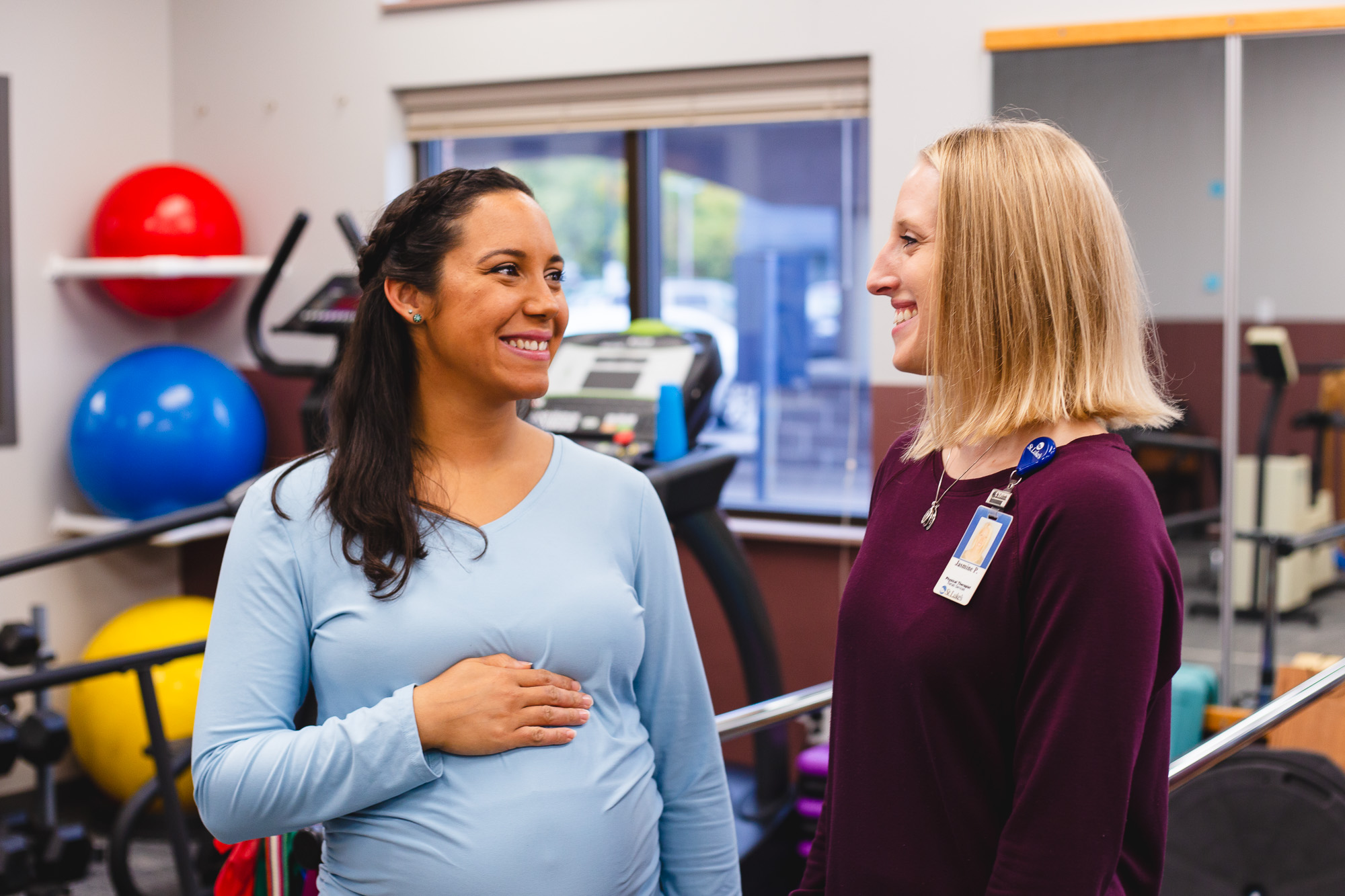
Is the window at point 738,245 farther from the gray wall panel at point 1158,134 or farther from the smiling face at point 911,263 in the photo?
the smiling face at point 911,263

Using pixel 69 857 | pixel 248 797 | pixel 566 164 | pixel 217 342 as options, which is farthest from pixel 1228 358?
pixel 217 342

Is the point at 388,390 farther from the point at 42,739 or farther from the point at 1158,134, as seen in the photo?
the point at 1158,134

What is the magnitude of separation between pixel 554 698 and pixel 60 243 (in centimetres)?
354

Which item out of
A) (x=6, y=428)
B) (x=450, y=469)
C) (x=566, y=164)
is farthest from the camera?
(x=566, y=164)

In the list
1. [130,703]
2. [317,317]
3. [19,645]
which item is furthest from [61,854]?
[317,317]

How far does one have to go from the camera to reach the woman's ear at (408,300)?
4.04ft

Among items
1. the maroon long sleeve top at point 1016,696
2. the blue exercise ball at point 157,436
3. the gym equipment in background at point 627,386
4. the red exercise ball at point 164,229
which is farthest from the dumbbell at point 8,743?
the maroon long sleeve top at point 1016,696

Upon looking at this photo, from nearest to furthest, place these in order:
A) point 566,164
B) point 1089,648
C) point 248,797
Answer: point 1089,648 → point 248,797 → point 566,164

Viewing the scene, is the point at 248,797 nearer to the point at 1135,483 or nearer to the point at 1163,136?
the point at 1135,483

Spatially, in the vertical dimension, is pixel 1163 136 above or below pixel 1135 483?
above

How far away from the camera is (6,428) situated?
3.81 m

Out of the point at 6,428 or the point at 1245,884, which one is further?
the point at 6,428

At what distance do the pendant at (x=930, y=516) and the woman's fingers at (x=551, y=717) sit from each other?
0.39m

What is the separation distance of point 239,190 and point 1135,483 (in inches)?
157
